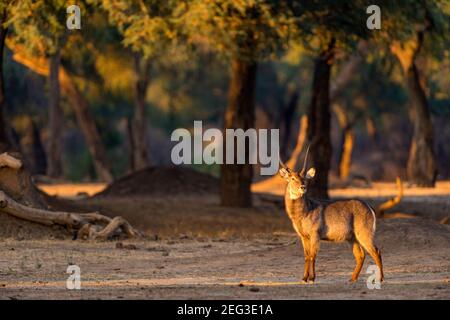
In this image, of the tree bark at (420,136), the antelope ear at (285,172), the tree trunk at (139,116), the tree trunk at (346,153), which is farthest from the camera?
the tree trunk at (346,153)

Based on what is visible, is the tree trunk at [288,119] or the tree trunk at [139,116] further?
the tree trunk at [288,119]

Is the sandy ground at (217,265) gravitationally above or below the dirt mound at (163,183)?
above

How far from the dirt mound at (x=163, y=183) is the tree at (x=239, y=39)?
12.5 ft

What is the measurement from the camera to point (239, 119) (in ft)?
93.0

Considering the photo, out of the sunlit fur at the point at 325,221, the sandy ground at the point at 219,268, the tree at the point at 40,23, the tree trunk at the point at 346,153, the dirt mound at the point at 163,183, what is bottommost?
the tree trunk at the point at 346,153

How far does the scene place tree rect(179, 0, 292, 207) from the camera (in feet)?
80.7

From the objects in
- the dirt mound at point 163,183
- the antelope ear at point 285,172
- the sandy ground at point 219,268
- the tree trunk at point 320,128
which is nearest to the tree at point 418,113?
the tree trunk at point 320,128

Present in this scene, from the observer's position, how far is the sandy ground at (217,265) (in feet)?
43.7

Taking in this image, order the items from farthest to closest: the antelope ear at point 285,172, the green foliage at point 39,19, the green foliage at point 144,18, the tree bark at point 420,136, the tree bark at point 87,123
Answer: the tree bark at point 87,123, the tree bark at point 420,136, the green foliage at point 144,18, the green foliage at point 39,19, the antelope ear at point 285,172

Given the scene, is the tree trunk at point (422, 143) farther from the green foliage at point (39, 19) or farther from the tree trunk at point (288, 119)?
the tree trunk at point (288, 119)

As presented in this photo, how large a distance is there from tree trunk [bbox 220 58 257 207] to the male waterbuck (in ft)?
45.7

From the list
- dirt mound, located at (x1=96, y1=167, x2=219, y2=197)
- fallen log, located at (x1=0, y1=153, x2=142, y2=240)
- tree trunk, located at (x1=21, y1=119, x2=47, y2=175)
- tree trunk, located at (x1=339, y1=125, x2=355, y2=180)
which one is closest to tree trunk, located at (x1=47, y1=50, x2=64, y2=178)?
dirt mound, located at (x1=96, y1=167, x2=219, y2=197)

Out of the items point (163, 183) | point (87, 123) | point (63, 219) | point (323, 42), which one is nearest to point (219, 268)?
point (63, 219)

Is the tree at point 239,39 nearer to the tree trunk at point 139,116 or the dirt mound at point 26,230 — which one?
the dirt mound at point 26,230
